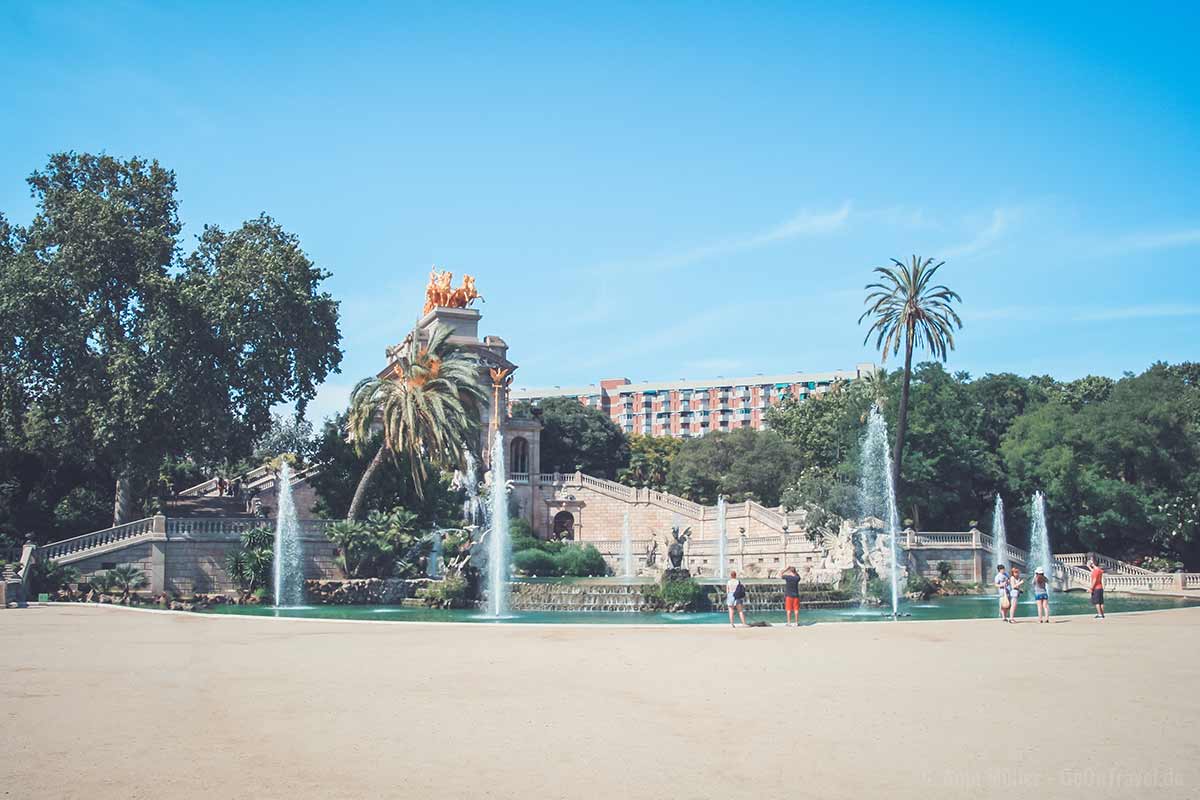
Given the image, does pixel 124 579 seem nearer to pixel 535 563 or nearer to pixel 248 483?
pixel 248 483

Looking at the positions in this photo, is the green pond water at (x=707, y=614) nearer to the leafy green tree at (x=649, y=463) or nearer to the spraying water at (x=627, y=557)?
the spraying water at (x=627, y=557)

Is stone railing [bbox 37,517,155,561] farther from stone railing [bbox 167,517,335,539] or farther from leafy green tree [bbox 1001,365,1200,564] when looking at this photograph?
leafy green tree [bbox 1001,365,1200,564]

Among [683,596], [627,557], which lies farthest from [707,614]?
[627,557]

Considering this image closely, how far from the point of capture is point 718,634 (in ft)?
68.5

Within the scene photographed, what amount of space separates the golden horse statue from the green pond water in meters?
50.4

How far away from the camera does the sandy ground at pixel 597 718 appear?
8.77m

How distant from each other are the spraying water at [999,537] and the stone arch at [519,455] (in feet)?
121

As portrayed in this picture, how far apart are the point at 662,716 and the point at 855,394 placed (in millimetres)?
47620

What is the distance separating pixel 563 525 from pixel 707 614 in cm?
4095

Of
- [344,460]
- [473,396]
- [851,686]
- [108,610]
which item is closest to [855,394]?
[473,396]

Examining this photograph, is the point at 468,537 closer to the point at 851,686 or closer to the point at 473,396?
the point at 473,396

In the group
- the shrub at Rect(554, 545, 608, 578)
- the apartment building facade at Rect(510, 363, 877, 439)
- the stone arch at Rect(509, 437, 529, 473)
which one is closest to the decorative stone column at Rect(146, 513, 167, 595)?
the shrub at Rect(554, 545, 608, 578)

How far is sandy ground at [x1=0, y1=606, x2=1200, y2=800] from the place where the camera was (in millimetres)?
8773

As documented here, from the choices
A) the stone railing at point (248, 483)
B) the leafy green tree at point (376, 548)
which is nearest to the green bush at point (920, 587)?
the leafy green tree at point (376, 548)
